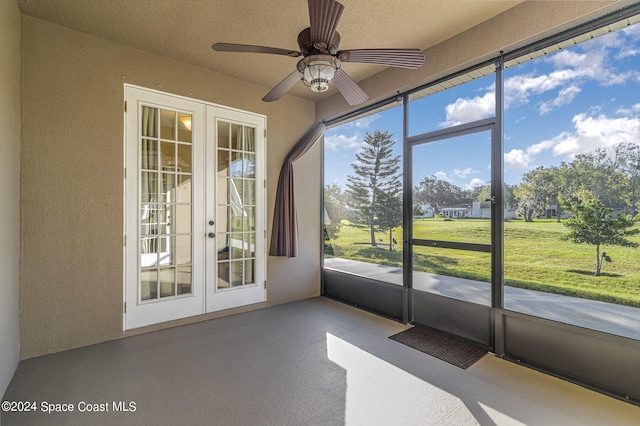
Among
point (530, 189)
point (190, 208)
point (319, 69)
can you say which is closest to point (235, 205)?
point (190, 208)

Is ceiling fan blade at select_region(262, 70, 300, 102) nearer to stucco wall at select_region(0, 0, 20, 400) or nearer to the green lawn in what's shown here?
stucco wall at select_region(0, 0, 20, 400)

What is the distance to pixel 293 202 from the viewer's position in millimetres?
4180

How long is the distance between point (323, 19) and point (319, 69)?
0.33 m

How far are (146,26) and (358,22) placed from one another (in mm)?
1926

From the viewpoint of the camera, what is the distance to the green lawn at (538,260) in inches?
83.8

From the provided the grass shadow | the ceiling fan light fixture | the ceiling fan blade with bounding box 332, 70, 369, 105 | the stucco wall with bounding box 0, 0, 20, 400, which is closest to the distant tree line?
the grass shadow

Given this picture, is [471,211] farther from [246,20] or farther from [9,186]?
[9,186]

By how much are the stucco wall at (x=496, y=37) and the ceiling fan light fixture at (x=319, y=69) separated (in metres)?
1.46

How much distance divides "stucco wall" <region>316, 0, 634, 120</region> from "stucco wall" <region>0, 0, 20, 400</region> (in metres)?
3.34

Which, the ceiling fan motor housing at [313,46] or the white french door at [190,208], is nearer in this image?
the ceiling fan motor housing at [313,46]

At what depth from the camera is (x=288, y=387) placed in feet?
7.27

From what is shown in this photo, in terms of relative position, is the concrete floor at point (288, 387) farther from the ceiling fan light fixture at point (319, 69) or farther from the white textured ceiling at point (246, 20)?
the white textured ceiling at point (246, 20)

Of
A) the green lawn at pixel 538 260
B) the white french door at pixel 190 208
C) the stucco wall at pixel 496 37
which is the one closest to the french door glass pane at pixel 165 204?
the white french door at pixel 190 208

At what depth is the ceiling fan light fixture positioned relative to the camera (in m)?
2.02
